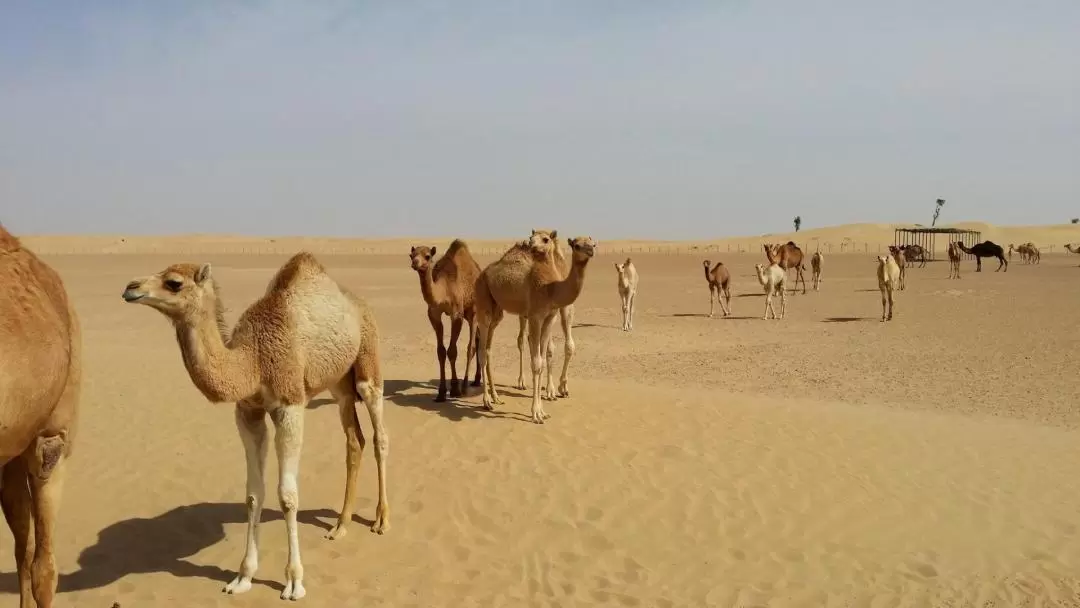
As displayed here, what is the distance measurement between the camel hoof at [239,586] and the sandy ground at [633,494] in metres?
0.08

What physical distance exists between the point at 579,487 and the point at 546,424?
6.56 ft

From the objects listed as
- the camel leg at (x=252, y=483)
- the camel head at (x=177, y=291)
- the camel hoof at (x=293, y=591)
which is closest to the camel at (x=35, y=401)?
the camel head at (x=177, y=291)

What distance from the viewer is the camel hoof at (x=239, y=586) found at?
5.35 m

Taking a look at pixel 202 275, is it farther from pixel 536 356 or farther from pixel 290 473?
pixel 536 356

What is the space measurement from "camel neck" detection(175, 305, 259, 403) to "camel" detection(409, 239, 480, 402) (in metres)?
5.59

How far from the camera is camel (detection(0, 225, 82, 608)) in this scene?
11.6 ft

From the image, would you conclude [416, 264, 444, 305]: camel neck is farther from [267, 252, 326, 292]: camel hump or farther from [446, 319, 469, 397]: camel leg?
[267, 252, 326, 292]: camel hump

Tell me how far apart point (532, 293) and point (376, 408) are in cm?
382

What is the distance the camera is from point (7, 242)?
4012 mm

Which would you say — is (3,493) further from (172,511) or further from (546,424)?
(546,424)

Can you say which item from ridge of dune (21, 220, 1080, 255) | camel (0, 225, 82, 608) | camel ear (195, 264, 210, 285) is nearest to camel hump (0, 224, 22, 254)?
camel (0, 225, 82, 608)

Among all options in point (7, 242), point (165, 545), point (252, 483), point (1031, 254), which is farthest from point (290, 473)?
point (1031, 254)

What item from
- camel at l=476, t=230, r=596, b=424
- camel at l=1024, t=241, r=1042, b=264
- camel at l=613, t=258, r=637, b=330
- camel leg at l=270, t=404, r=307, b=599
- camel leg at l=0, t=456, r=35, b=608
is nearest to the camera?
camel leg at l=0, t=456, r=35, b=608

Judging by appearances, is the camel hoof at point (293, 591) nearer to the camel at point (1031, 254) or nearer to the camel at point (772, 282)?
the camel at point (772, 282)
